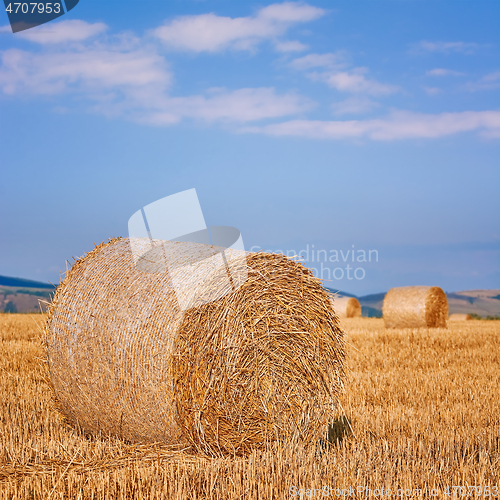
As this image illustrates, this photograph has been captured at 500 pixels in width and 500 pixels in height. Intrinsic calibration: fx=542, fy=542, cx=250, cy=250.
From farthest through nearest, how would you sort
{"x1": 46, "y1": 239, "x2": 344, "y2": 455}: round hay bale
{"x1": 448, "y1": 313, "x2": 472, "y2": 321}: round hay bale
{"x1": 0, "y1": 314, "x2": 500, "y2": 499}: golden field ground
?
{"x1": 448, "y1": 313, "x2": 472, "y2": 321}: round hay bale
{"x1": 46, "y1": 239, "x2": 344, "y2": 455}: round hay bale
{"x1": 0, "y1": 314, "x2": 500, "y2": 499}: golden field ground

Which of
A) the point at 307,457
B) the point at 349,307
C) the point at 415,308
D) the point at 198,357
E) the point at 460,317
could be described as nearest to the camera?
the point at 307,457

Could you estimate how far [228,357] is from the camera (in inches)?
180

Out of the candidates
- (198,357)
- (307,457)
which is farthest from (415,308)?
(198,357)

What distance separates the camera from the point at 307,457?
4.34 meters

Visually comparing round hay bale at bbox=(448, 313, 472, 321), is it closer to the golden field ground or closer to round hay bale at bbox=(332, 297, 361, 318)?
round hay bale at bbox=(332, 297, 361, 318)

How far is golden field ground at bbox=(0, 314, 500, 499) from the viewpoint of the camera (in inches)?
147

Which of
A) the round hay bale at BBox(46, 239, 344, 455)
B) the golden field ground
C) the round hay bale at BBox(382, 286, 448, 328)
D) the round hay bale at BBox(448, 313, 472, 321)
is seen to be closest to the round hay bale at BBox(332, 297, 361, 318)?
the round hay bale at BBox(448, 313, 472, 321)

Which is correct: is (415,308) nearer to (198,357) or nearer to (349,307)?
(349,307)

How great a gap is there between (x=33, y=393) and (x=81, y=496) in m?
3.68

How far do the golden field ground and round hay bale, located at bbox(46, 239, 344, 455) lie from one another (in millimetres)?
241

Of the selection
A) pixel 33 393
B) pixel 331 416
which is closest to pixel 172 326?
pixel 331 416

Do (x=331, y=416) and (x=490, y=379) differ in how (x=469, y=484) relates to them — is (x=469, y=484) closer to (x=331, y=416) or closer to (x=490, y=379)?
(x=331, y=416)

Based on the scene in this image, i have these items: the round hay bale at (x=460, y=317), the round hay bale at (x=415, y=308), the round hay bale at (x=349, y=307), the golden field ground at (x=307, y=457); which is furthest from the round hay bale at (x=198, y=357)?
the round hay bale at (x=460, y=317)

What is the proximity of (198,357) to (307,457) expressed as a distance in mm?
1186
